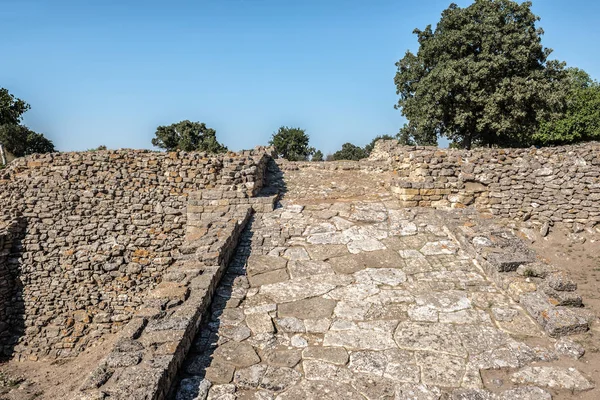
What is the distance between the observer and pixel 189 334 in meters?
3.67

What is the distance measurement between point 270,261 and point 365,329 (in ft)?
6.50

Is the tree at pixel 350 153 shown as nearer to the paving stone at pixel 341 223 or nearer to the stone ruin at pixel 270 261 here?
→ the stone ruin at pixel 270 261

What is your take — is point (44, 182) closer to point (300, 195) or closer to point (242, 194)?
point (242, 194)

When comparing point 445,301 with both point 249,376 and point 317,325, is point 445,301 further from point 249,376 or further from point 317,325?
point 249,376

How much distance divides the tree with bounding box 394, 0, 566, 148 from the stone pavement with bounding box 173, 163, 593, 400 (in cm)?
1378

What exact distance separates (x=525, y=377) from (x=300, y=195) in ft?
20.7

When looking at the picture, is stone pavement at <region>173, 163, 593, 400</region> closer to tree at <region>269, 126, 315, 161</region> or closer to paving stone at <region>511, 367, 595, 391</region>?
paving stone at <region>511, 367, 595, 391</region>

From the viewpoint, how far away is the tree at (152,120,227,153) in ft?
106

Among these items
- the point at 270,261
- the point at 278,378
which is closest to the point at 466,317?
the point at 278,378

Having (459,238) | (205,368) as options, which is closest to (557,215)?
(459,238)

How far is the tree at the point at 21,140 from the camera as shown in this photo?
2602cm

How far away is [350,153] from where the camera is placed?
36.1 meters

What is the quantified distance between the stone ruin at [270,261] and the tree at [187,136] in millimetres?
21692

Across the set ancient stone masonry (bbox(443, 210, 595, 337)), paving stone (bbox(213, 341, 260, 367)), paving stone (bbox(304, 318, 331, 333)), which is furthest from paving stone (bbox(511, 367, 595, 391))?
paving stone (bbox(213, 341, 260, 367))
